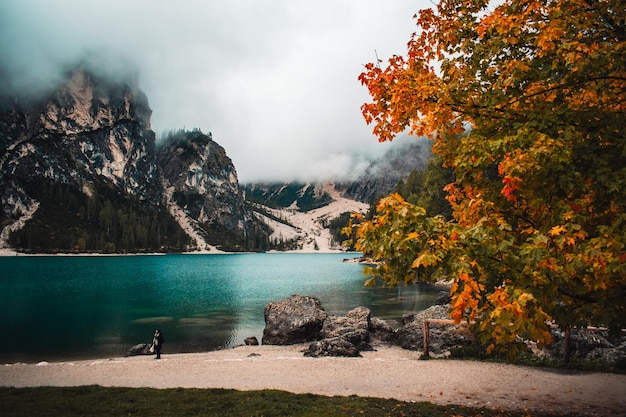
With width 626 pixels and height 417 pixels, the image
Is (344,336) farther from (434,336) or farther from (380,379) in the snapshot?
(380,379)

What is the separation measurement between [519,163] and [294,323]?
3008 cm

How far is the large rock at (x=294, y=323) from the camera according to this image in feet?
110

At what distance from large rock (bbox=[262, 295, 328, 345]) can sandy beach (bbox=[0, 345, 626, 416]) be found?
32.3 ft

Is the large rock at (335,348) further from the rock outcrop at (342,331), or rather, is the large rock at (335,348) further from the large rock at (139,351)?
the large rock at (139,351)

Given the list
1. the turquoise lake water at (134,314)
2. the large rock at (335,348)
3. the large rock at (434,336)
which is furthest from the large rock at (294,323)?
the large rock at (434,336)

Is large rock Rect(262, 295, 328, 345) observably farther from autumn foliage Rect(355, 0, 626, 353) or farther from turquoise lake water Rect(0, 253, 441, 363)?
autumn foliage Rect(355, 0, 626, 353)

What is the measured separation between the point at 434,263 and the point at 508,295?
1041 millimetres

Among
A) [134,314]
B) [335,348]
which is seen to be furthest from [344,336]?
[134,314]

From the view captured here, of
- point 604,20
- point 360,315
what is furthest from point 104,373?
point 604,20

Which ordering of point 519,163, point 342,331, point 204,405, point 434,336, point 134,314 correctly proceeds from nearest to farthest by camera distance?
point 519,163 < point 204,405 < point 434,336 < point 342,331 < point 134,314

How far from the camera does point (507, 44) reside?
8.16 m

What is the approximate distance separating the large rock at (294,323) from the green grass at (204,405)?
18163 millimetres

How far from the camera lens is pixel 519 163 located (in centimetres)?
620

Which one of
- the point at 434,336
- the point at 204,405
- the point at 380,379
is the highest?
the point at 204,405
